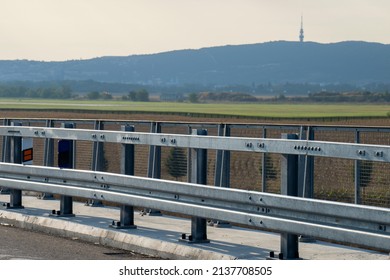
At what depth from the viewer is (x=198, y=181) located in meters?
12.8

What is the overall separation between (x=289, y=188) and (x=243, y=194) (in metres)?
0.51

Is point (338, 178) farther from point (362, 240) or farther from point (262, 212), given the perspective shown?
point (362, 240)

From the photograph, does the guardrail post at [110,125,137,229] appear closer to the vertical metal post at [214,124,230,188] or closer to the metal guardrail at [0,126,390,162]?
the metal guardrail at [0,126,390,162]

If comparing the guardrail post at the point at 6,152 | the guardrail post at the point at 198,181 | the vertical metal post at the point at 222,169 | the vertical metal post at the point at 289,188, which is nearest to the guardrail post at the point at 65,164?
the vertical metal post at the point at 222,169

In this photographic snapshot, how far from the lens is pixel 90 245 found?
44.2 ft

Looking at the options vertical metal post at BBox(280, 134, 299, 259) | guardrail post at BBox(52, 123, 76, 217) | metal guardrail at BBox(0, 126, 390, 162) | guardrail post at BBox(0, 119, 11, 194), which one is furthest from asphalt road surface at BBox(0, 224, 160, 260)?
guardrail post at BBox(0, 119, 11, 194)

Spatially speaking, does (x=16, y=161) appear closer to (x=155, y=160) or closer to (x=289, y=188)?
(x=155, y=160)

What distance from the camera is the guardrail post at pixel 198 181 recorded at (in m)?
12.7

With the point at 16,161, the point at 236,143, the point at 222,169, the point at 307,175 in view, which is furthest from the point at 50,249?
the point at 16,161

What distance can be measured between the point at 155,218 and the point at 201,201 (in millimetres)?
3306

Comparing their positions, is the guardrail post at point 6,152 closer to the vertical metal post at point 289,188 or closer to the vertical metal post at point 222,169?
the vertical metal post at point 222,169

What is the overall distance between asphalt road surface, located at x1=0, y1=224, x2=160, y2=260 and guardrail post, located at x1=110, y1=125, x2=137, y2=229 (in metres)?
0.60
